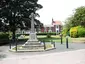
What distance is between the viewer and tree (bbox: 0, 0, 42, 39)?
47781 mm

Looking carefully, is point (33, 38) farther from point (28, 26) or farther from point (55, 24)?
point (55, 24)

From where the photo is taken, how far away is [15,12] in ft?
157

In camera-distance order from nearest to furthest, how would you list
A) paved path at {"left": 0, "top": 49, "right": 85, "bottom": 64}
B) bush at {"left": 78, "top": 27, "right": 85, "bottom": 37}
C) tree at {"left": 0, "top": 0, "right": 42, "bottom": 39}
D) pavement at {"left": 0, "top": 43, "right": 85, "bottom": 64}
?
1. paved path at {"left": 0, "top": 49, "right": 85, "bottom": 64}
2. pavement at {"left": 0, "top": 43, "right": 85, "bottom": 64}
3. bush at {"left": 78, "top": 27, "right": 85, "bottom": 37}
4. tree at {"left": 0, "top": 0, "right": 42, "bottom": 39}

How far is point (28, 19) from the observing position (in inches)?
1924

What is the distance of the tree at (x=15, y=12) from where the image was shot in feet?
157

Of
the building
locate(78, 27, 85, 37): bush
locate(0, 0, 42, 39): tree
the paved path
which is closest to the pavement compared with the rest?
the paved path

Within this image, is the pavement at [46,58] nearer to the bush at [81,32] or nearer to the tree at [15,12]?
the bush at [81,32]

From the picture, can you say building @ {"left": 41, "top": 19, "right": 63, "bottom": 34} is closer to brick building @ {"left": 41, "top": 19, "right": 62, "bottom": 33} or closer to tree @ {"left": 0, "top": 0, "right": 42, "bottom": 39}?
brick building @ {"left": 41, "top": 19, "right": 62, "bottom": 33}

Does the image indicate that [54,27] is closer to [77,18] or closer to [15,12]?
[77,18]

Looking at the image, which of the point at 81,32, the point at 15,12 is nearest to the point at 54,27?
the point at 15,12

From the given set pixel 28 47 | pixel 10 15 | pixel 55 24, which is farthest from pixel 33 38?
pixel 55 24

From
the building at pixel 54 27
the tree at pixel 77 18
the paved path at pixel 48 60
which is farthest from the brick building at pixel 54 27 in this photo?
the paved path at pixel 48 60

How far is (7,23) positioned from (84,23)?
17.7 metres

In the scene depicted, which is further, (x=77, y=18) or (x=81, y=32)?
(x=77, y=18)
